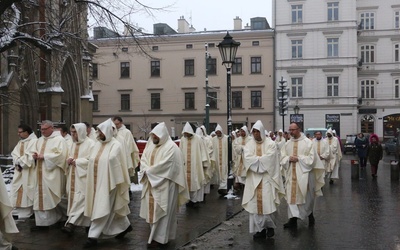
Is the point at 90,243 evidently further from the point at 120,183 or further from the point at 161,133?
the point at 161,133

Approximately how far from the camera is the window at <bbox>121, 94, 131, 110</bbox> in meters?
49.8

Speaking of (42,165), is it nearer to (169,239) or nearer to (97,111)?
(169,239)

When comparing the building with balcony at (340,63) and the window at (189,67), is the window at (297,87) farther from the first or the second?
the window at (189,67)

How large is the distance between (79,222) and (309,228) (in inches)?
166

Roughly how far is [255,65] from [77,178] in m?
40.0

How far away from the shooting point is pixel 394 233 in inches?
348

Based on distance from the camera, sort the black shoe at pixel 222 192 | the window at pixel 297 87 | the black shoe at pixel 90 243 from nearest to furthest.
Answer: the black shoe at pixel 90 243
the black shoe at pixel 222 192
the window at pixel 297 87

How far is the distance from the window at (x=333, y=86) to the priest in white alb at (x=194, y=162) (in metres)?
36.4

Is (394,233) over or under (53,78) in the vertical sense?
under

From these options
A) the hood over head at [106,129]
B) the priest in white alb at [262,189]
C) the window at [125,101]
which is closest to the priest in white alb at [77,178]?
the hood over head at [106,129]

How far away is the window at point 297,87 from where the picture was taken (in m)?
47.4

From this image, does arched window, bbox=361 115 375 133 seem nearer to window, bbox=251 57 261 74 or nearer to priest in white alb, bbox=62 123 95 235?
window, bbox=251 57 261 74

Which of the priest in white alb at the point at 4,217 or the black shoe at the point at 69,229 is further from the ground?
the priest in white alb at the point at 4,217

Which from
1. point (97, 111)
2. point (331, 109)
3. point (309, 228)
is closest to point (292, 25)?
point (331, 109)
